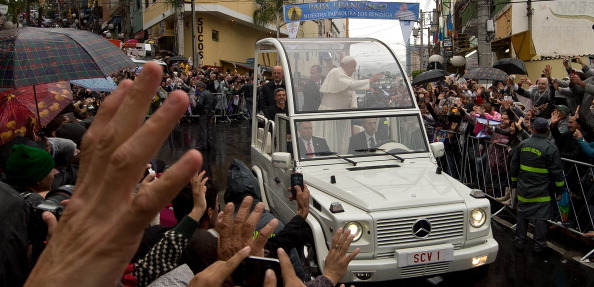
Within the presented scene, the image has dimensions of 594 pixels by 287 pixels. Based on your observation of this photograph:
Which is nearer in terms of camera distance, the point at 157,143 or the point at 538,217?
the point at 157,143

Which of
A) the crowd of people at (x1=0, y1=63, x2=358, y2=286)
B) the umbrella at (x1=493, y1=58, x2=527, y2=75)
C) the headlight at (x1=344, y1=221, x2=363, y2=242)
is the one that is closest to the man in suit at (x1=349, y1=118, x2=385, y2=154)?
the headlight at (x1=344, y1=221, x2=363, y2=242)

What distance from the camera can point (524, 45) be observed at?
2212 centimetres

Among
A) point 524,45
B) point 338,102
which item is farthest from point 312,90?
point 524,45

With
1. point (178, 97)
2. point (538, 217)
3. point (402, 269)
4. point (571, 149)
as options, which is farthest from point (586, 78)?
point (178, 97)

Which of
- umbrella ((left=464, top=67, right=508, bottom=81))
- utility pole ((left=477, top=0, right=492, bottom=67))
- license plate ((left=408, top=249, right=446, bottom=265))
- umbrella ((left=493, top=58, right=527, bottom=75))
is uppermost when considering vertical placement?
utility pole ((left=477, top=0, right=492, bottom=67))

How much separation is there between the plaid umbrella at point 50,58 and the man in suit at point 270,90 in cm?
307

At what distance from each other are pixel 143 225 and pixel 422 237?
457 centimetres

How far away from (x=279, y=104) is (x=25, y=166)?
4.26m

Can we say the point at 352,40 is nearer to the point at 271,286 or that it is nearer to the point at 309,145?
the point at 309,145

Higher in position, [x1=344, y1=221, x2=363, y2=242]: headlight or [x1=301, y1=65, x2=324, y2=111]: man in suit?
[x1=301, y1=65, x2=324, y2=111]: man in suit

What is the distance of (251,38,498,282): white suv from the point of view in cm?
516

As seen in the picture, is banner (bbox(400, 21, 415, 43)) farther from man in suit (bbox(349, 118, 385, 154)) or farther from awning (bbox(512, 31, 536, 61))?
man in suit (bbox(349, 118, 385, 154))

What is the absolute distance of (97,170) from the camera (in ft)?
3.26

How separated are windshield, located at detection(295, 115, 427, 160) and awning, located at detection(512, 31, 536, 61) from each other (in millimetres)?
16757
